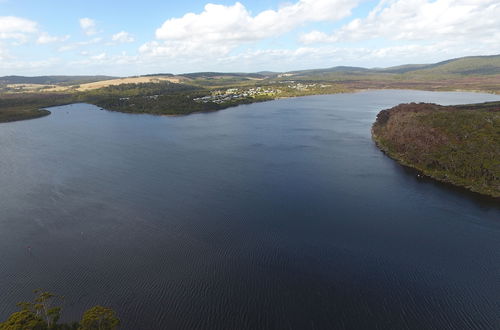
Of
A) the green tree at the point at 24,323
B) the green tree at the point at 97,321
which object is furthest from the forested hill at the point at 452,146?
the green tree at the point at 24,323

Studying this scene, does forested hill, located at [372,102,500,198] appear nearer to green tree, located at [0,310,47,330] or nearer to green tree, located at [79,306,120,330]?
green tree, located at [79,306,120,330]

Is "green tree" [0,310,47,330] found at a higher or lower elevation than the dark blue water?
higher

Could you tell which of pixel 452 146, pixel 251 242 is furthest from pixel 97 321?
pixel 452 146

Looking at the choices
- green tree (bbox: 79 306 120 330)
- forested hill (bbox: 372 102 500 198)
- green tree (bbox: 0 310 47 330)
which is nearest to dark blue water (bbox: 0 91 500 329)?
forested hill (bbox: 372 102 500 198)

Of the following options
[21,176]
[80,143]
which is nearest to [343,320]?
[21,176]

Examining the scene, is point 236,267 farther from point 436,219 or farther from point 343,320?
point 436,219

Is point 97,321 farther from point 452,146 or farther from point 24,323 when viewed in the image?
point 452,146

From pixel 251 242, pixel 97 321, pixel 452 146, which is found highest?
pixel 452 146
